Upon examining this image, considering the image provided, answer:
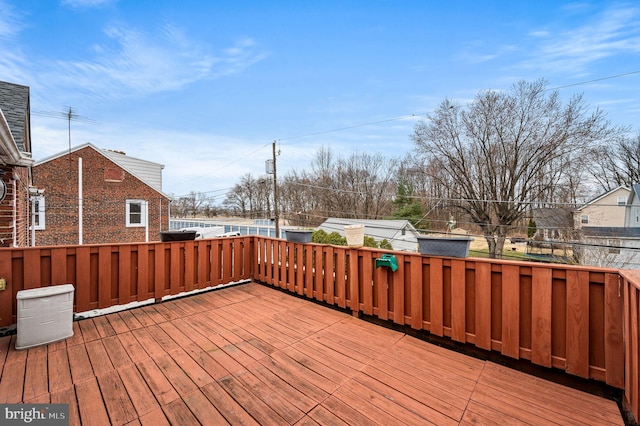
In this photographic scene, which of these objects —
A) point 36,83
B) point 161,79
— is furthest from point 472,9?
point 36,83

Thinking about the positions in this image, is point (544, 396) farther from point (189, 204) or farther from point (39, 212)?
point (189, 204)

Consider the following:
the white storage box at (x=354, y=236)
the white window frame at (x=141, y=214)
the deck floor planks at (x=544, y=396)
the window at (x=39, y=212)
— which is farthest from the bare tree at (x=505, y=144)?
the window at (x=39, y=212)

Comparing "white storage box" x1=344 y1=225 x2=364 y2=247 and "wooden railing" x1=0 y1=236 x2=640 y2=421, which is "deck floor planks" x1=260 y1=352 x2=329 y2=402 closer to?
"wooden railing" x1=0 y1=236 x2=640 y2=421

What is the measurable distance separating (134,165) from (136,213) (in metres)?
2.73

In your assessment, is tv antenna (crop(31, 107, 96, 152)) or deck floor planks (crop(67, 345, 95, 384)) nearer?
deck floor planks (crop(67, 345, 95, 384))

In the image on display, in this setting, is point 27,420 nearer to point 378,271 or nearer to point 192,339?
point 192,339

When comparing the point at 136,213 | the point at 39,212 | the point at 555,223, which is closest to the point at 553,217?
the point at 555,223

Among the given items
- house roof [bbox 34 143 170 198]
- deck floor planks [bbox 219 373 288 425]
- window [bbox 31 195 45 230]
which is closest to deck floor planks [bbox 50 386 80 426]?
deck floor planks [bbox 219 373 288 425]

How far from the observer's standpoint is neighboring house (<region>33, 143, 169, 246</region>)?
1105 centimetres

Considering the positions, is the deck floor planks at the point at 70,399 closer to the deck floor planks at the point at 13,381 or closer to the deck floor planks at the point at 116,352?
the deck floor planks at the point at 13,381

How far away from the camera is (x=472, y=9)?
7.14m

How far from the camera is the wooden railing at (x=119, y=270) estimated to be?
276 cm

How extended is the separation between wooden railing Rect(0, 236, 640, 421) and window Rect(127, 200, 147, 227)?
11.1 metres

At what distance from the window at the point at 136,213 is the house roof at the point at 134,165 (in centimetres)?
102
